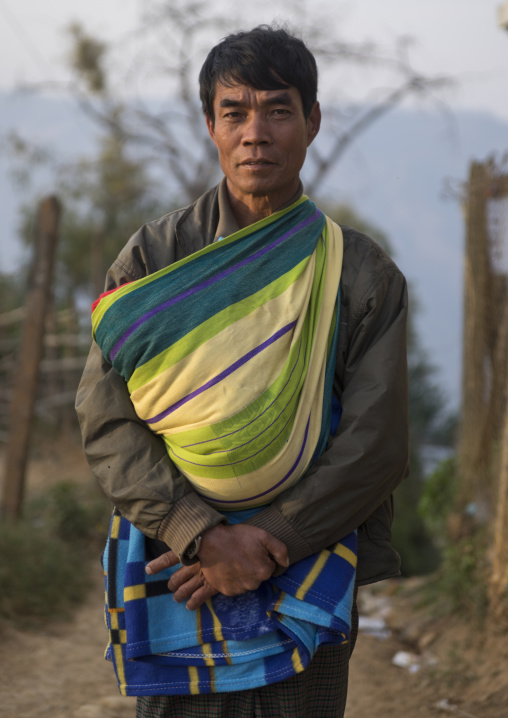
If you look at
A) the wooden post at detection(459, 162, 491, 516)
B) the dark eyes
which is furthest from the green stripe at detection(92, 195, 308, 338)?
the wooden post at detection(459, 162, 491, 516)

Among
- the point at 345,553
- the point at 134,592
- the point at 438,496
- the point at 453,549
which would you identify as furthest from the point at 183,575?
the point at 438,496

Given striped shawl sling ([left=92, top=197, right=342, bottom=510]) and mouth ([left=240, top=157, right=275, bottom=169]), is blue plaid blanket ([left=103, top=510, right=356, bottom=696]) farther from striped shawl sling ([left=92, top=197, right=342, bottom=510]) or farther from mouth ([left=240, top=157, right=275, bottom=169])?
mouth ([left=240, top=157, right=275, bottom=169])

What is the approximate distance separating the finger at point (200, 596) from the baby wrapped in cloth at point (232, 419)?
4cm

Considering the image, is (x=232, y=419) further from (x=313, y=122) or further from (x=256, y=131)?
(x=313, y=122)

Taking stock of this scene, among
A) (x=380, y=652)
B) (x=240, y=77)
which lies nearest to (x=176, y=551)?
(x=240, y=77)

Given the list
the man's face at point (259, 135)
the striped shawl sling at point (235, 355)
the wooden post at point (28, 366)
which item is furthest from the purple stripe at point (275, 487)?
the wooden post at point (28, 366)

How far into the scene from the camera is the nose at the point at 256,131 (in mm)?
1740

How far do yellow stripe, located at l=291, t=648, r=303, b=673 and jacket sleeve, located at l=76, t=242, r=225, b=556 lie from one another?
353mm

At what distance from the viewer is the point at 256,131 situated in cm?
174

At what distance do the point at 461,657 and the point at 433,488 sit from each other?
1747 mm

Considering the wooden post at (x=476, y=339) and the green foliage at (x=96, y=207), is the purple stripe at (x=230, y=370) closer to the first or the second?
the wooden post at (x=476, y=339)

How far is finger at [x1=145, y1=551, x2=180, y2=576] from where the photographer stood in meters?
1.70

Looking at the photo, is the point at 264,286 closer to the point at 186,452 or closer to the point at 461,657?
the point at 186,452

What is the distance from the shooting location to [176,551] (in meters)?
1.62
